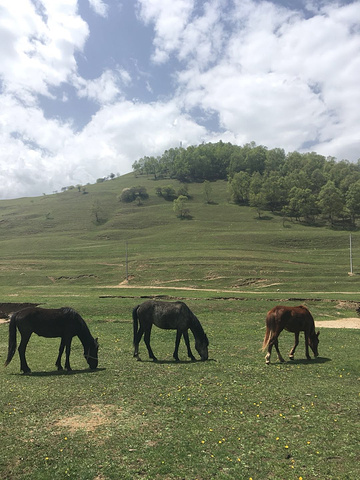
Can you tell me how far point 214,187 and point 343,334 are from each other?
161747mm

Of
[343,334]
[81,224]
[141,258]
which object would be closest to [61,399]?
[343,334]

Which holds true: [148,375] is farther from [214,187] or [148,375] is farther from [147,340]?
[214,187]

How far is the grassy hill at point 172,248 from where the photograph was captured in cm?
5788

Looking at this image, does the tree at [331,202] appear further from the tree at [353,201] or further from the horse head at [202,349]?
the horse head at [202,349]

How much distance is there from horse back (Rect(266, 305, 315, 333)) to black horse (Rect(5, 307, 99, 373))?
307 inches

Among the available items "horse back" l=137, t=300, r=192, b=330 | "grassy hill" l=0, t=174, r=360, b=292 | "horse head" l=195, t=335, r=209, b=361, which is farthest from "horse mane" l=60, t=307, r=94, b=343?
"grassy hill" l=0, t=174, r=360, b=292

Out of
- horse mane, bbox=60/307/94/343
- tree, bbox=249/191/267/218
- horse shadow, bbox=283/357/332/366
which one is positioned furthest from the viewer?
tree, bbox=249/191/267/218

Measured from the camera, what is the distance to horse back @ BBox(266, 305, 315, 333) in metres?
14.4

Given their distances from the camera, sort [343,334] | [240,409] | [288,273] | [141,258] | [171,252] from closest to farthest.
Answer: [240,409]
[343,334]
[288,273]
[141,258]
[171,252]

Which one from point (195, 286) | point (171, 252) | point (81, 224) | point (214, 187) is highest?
point (214, 187)

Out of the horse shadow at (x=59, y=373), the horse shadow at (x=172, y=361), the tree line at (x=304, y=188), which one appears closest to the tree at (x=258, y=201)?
the tree line at (x=304, y=188)

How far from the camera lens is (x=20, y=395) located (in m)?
10.2

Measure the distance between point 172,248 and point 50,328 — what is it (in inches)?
2853

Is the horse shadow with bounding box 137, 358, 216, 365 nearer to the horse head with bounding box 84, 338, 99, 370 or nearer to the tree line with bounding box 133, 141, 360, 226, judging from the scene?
the horse head with bounding box 84, 338, 99, 370
